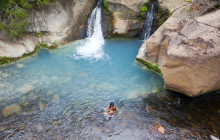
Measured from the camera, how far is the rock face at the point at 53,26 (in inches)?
473

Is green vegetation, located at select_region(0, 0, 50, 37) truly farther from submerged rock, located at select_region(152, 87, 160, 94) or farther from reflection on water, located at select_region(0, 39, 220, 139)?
submerged rock, located at select_region(152, 87, 160, 94)

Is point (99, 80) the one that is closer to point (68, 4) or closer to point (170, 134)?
point (170, 134)

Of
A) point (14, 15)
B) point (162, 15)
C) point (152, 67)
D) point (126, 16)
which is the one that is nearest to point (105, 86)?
point (152, 67)

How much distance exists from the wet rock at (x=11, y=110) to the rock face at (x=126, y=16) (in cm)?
1023

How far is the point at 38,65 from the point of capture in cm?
1165

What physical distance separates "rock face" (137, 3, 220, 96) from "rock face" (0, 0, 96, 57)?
8943 millimetres

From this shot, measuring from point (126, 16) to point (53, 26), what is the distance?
6.38 m

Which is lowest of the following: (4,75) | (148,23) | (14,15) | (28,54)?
(4,75)

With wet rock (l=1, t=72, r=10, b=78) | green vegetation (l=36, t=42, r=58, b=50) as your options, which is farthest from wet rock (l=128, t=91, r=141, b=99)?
green vegetation (l=36, t=42, r=58, b=50)

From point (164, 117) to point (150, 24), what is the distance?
357 inches

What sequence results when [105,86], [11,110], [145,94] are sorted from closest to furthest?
[11,110], [145,94], [105,86]

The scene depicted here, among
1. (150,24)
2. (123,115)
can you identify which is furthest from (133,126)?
(150,24)

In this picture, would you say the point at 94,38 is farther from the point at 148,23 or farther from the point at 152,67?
the point at 152,67

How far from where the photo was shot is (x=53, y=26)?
43.4ft
